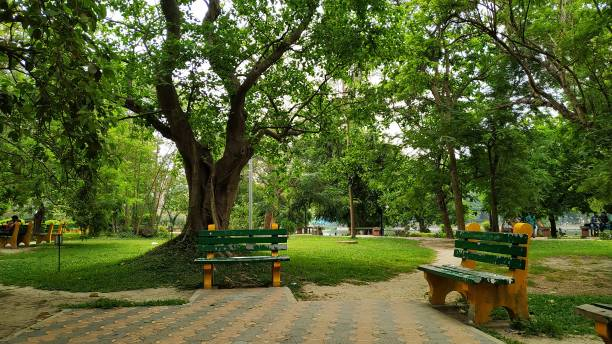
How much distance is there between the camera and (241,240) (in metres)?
8.04

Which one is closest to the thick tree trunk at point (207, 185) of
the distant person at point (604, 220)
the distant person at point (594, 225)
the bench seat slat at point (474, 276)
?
the bench seat slat at point (474, 276)

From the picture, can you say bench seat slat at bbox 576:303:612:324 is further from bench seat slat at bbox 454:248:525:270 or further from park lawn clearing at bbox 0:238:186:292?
park lawn clearing at bbox 0:238:186:292

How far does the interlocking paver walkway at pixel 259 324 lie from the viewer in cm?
468

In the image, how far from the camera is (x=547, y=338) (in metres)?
4.92

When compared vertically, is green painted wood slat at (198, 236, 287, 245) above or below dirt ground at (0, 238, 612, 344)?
above

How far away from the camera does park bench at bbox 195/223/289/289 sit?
7.86 metres

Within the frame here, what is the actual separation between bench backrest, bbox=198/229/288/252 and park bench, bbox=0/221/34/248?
14.1m

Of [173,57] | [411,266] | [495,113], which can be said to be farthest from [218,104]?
[495,113]

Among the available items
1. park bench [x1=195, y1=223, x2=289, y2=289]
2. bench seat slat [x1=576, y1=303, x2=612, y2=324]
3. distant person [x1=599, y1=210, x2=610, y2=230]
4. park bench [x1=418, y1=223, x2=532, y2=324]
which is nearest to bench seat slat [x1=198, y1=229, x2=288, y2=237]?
park bench [x1=195, y1=223, x2=289, y2=289]

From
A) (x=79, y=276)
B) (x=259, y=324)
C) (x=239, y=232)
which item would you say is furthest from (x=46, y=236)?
(x=259, y=324)

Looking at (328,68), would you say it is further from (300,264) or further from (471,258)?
(471,258)

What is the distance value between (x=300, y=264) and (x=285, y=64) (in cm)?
584

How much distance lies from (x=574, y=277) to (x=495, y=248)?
18.8ft

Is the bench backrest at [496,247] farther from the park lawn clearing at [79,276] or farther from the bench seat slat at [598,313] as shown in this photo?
the park lawn clearing at [79,276]
